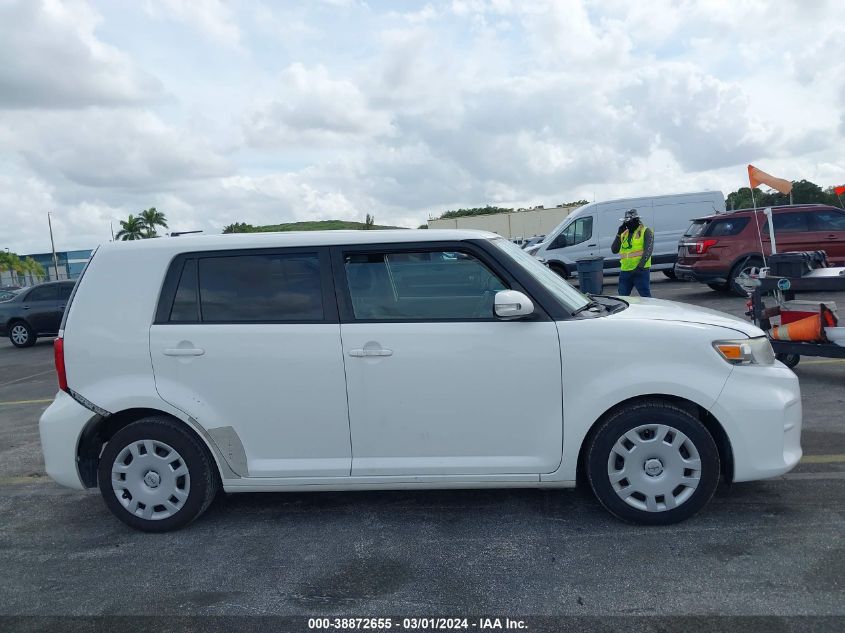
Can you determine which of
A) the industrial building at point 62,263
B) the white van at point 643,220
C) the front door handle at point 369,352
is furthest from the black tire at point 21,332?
the industrial building at point 62,263

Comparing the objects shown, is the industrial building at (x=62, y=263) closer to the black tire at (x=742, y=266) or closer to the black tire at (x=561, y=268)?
the black tire at (x=561, y=268)

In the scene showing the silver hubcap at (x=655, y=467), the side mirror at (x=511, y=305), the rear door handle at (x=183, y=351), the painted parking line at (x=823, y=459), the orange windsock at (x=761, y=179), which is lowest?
the painted parking line at (x=823, y=459)

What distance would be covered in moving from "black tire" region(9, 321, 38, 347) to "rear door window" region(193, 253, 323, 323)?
46.4 feet

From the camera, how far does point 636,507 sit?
12.7 feet

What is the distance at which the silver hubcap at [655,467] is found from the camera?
3.79 m

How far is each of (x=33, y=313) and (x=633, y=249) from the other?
43.2ft

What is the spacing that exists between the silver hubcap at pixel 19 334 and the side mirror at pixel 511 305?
1555 cm

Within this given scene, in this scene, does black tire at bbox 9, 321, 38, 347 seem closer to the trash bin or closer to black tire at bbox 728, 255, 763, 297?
the trash bin

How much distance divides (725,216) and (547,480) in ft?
41.1

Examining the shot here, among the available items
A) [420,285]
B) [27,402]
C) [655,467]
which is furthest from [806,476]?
[27,402]

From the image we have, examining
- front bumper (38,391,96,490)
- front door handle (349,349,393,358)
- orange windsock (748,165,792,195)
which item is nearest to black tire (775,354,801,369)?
orange windsock (748,165,792,195)

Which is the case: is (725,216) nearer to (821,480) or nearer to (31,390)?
(821,480)

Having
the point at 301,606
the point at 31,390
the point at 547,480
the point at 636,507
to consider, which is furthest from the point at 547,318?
the point at 31,390

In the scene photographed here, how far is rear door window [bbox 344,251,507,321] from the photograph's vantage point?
3975 mm
